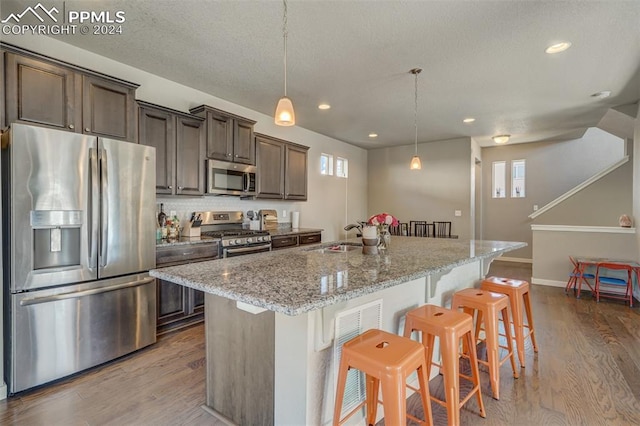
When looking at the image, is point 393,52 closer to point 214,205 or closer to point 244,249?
point 244,249

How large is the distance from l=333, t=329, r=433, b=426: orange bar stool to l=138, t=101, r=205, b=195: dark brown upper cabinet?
2.65 meters

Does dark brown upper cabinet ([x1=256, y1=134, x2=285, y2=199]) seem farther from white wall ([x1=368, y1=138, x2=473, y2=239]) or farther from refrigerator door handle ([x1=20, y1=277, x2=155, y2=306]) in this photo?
white wall ([x1=368, y1=138, x2=473, y2=239])

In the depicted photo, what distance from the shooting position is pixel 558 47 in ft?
8.95

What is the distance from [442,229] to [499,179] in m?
2.32

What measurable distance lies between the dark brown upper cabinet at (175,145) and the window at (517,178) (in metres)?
6.91

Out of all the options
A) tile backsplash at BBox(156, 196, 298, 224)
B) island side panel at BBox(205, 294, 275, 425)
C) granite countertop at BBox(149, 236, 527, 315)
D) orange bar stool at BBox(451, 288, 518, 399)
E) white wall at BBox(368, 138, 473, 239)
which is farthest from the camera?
white wall at BBox(368, 138, 473, 239)

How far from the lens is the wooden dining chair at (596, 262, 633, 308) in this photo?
4113 mm

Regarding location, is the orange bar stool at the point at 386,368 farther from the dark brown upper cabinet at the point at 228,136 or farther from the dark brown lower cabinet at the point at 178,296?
the dark brown upper cabinet at the point at 228,136

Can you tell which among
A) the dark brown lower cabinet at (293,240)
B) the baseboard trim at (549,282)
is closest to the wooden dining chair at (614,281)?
the baseboard trim at (549,282)

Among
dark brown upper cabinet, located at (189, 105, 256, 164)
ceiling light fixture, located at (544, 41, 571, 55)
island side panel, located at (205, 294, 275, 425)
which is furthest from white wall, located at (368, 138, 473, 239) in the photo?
island side panel, located at (205, 294, 275, 425)

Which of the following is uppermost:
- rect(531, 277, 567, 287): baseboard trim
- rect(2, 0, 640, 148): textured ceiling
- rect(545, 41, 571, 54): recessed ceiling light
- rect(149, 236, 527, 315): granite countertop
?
rect(2, 0, 640, 148): textured ceiling

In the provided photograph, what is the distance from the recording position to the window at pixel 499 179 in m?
7.33

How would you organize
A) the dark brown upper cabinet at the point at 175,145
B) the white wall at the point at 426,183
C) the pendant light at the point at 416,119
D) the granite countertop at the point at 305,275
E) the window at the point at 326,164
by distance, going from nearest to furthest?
the granite countertop at the point at 305,275 → the dark brown upper cabinet at the point at 175,145 → the pendant light at the point at 416,119 → the window at the point at 326,164 → the white wall at the point at 426,183

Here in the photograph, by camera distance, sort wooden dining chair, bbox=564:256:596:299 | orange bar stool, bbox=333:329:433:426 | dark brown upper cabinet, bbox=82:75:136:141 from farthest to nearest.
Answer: wooden dining chair, bbox=564:256:596:299
dark brown upper cabinet, bbox=82:75:136:141
orange bar stool, bbox=333:329:433:426
